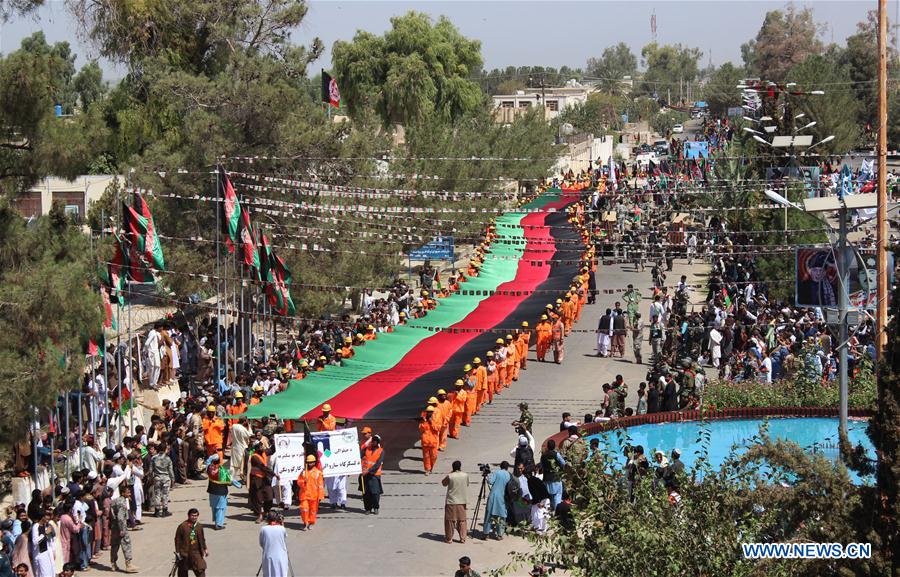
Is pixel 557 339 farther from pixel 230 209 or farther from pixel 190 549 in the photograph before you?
pixel 190 549

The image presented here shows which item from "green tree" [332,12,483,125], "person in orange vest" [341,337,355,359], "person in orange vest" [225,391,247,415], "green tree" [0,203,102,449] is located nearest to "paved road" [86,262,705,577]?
"person in orange vest" [225,391,247,415]

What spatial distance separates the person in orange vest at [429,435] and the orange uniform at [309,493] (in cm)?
237

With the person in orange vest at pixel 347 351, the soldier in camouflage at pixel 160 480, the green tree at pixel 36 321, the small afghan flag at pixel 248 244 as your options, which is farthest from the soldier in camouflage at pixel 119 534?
the small afghan flag at pixel 248 244

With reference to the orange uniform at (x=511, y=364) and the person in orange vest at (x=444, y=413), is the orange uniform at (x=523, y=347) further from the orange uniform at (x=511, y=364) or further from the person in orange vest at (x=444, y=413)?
the person in orange vest at (x=444, y=413)

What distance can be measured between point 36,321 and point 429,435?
→ 6271 millimetres

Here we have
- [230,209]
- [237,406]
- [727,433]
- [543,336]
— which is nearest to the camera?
[237,406]

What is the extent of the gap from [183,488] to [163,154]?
11.0 meters

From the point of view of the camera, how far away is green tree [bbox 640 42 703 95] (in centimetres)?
14975

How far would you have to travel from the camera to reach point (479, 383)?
23.5m

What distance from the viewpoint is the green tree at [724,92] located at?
97113 mm

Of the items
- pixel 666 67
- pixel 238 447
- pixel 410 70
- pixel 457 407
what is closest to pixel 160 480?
pixel 238 447

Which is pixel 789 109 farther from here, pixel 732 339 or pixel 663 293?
pixel 732 339

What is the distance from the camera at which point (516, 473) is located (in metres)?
17.5

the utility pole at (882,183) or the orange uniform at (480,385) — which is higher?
the utility pole at (882,183)
